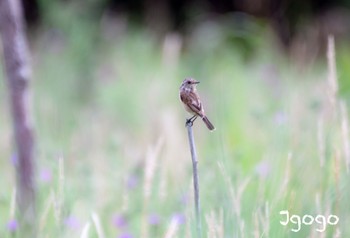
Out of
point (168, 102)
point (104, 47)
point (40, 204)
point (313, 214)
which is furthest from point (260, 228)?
point (104, 47)

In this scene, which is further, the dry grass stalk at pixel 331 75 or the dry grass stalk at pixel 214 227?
the dry grass stalk at pixel 331 75

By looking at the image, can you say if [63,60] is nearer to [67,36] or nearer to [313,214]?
[67,36]

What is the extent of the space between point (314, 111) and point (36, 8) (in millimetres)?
5822

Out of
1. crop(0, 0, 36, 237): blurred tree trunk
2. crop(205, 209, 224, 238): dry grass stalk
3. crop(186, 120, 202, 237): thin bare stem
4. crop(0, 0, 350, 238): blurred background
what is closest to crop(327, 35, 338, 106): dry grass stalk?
crop(0, 0, 350, 238): blurred background

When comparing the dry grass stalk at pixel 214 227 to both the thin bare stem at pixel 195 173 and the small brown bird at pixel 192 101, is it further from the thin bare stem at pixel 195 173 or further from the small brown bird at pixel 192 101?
the small brown bird at pixel 192 101

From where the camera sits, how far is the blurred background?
8.83 feet

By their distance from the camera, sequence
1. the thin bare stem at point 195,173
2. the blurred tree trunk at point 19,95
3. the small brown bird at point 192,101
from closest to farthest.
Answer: the thin bare stem at point 195,173 → the small brown bird at point 192,101 → the blurred tree trunk at point 19,95

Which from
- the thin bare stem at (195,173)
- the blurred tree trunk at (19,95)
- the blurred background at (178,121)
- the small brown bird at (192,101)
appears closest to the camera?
the thin bare stem at (195,173)

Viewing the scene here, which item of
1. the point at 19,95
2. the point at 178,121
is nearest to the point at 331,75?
the point at 19,95

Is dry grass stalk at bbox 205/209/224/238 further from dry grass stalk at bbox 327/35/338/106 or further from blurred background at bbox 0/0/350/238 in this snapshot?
dry grass stalk at bbox 327/35/338/106

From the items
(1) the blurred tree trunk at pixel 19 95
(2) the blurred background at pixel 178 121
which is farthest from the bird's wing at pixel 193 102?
(1) the blurred tree trunk at pixel 19 95

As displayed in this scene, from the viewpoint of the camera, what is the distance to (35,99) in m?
6.10

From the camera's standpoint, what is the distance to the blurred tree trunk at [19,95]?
3.38m

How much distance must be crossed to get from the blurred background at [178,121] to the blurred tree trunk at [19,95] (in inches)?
3.8
